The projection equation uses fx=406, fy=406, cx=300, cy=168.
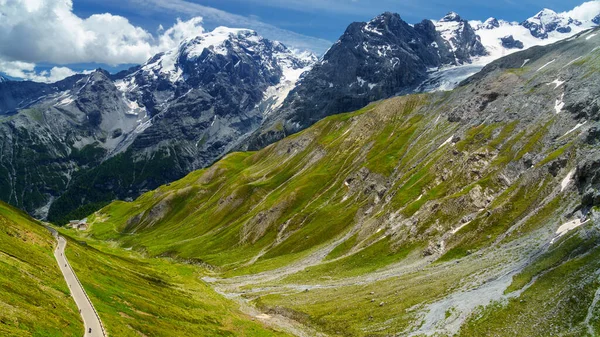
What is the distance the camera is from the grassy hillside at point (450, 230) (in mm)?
60156

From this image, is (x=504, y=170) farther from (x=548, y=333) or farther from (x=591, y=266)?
(x=548, y=333)

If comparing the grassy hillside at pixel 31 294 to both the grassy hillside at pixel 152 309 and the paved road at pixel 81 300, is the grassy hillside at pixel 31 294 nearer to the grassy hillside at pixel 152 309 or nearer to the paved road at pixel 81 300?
the paved road at pixel 81 300

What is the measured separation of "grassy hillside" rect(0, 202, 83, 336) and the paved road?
88cm

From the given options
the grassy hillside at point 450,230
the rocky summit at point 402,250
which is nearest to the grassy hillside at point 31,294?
the rocky summit at point 402,250

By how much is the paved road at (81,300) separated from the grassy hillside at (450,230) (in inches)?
1463

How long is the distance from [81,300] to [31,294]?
22.7 ft

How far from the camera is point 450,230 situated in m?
103

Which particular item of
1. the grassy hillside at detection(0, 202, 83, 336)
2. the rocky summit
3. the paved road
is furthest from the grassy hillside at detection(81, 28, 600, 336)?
the grassy hillside at detection(0, 202, 83, 336)

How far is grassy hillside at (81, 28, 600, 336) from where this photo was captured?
60156 mm

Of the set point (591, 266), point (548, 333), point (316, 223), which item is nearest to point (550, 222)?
point (591, 266)

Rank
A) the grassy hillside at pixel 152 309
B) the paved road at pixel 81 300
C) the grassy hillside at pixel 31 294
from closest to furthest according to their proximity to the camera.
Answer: the grassy hillside at pixel 31 294 < the paved road at pixel 81 300 < the grassy hillside at pixel 152 309

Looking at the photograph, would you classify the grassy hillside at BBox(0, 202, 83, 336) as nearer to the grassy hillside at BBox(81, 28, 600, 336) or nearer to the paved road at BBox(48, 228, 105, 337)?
the paved road at BBox(48, 228, 105, 337)

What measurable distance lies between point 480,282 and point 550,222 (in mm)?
27245

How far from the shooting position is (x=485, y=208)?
344 ft
